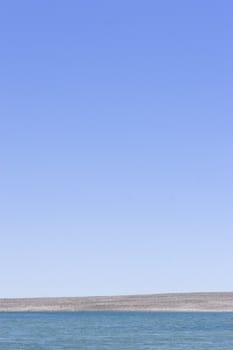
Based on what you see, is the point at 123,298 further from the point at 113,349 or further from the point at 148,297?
the point at 113,349

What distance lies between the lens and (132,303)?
143375mm

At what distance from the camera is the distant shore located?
12794cm

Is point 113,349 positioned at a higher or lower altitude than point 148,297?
lower

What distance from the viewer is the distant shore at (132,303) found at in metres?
128

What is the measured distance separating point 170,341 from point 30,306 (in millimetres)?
110842

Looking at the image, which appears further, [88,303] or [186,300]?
[88,303]

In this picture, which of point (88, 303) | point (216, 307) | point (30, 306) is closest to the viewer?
point (216, 307)

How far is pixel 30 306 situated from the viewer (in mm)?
157375

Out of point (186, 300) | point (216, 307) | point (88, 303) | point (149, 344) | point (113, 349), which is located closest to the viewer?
point (113, 349)

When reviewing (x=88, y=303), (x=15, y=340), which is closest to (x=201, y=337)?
(x=15, y=340)

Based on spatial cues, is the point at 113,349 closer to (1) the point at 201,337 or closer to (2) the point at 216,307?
(1) the point at 201,337

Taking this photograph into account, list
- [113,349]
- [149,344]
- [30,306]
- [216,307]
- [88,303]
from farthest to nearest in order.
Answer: [30,306]
[88,303]
[216,307]
[149,344]
[113,349]

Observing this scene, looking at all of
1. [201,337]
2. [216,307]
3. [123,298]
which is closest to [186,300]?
[216,307]

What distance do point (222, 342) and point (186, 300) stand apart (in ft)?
281
